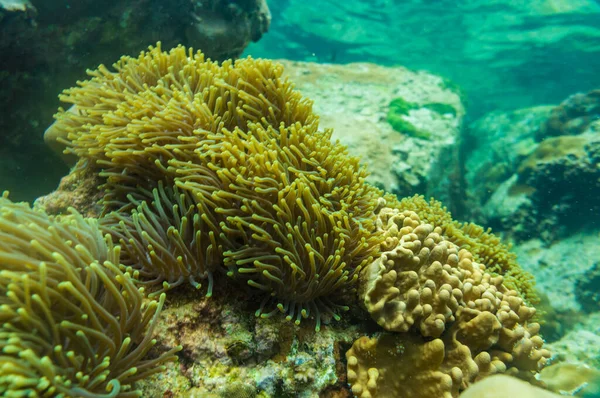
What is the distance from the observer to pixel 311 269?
2.49 metres

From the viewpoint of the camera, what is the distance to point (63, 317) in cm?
187

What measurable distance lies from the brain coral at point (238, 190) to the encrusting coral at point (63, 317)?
0.39 m

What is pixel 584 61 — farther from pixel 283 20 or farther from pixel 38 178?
pixel 38 178

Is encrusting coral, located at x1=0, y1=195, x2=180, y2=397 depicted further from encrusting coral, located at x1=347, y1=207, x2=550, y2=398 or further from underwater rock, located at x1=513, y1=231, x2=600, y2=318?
underwater rock, located at x1=513, y1=231, x2=600, y2=318

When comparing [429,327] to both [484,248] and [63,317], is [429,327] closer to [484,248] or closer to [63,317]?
[484,248]

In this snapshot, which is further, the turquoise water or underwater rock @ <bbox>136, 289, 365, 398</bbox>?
underwater rock @ <bbox>136, 289, 365, 398</bbox>

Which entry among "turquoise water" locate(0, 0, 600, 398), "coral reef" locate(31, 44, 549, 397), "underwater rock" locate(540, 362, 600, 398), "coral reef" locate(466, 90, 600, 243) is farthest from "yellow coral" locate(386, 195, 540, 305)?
"coral reef" locate(466, 90, 600, 243)

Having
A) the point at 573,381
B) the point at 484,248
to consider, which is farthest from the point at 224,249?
the point at 573,381

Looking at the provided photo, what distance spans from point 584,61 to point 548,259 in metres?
17.3

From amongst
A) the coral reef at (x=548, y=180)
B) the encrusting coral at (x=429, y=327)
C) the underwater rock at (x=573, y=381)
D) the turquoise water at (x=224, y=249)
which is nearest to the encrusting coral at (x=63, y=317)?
the turquoise water at (x=224, y=249)

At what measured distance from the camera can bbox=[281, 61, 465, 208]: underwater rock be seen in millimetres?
7266

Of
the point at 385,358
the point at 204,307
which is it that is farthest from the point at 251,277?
the point at 385,358

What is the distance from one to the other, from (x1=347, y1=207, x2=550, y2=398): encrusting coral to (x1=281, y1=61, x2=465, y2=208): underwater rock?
4.09 metres

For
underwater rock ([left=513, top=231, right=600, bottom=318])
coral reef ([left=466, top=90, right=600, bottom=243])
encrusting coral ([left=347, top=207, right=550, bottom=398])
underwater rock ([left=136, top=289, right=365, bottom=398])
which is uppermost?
encrusting coral ([left=347, top=207, right=550, bottom=398])
